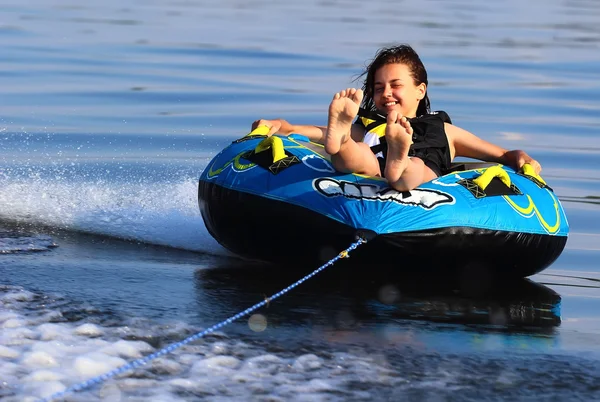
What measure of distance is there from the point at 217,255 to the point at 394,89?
4.75 feet

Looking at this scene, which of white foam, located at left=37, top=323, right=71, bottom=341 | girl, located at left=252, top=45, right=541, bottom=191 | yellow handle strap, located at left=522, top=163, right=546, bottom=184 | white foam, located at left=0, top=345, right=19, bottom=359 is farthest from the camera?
yellow handle strap, located at left=522, top=163, right=546, bottom=184

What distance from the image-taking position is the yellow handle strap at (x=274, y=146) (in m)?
6.49

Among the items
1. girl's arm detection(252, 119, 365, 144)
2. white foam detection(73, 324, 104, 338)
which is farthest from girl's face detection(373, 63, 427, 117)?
white foam detection(73, 324, 104, 338)

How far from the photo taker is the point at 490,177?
21.1 ft

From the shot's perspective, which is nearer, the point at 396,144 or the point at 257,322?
the point at 257,322

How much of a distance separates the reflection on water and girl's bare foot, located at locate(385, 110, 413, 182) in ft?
2.00

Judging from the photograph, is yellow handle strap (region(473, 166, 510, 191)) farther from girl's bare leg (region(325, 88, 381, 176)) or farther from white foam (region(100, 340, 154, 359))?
white foam (region(100, 340, 154, 359))

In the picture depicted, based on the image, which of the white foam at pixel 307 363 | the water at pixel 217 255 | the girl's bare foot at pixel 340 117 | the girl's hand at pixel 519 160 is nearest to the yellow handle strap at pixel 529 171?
the girl's hand at pixel 519 160

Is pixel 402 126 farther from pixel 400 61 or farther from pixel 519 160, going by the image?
pixel 519 160

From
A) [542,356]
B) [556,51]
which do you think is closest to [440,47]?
[556,51]

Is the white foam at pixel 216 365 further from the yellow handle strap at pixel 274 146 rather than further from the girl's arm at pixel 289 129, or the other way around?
the girl's arm at pixel 289 129

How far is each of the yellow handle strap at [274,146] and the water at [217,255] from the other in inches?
25.3

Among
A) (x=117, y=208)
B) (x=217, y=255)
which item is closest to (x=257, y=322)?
(x=217, y=255)

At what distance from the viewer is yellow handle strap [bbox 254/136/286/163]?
649cm
